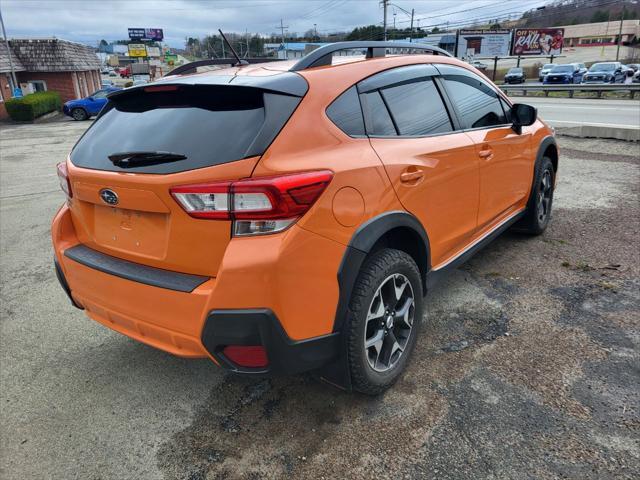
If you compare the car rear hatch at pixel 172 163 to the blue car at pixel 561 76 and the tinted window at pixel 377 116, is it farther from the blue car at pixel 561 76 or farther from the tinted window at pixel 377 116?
the blue car at pixel 561 76

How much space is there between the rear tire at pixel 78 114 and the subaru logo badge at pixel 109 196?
27.0m

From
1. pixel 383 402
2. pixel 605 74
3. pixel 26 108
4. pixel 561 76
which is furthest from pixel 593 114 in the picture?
pixel 26 108

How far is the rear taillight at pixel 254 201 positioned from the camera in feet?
6.41

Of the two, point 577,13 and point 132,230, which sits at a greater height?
point 577,13

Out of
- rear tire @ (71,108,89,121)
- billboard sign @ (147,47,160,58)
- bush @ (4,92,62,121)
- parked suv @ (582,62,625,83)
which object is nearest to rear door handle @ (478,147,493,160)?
rear tire @ (71,108,89,121)

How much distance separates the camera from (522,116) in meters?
4.05

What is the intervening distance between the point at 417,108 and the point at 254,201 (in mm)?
1474

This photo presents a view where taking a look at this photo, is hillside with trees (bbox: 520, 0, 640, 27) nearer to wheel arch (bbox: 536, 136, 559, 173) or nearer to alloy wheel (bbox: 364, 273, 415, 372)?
wheel arch (bbox: 536, 136, 559, 173)

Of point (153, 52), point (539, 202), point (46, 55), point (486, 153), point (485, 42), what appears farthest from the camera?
point (153, 52)

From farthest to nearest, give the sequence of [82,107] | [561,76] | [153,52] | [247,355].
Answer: [153,52], [561,76], [82,107], [247,355]

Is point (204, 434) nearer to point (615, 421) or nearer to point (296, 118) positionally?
point (296, 118)

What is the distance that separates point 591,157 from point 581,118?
8.50 meters

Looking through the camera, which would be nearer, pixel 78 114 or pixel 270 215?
pixel 270 215

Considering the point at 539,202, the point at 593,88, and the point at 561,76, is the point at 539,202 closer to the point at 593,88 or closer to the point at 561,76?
the point at 593,88
